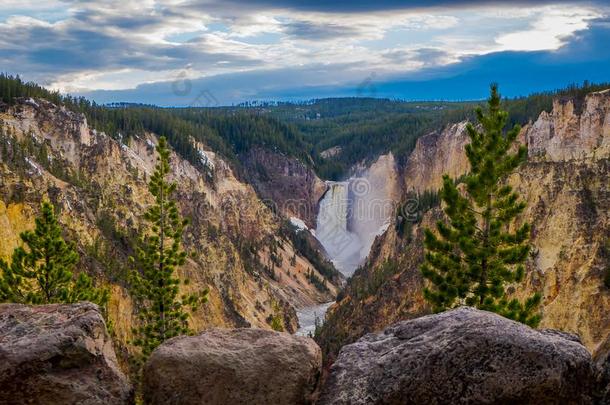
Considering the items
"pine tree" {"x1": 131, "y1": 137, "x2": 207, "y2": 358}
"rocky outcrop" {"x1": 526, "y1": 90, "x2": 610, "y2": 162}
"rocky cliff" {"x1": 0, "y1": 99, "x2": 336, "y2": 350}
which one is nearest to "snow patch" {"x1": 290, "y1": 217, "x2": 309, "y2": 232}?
"rocky cliff" {"x1": 0, "y1": 99, "x2": 336, "y2": 350}

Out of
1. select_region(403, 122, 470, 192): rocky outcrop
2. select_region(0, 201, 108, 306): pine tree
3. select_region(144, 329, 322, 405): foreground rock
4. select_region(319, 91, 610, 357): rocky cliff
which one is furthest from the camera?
select_region(403, 122, 470, 192): rocky outcrop

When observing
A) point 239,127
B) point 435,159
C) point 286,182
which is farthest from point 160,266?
point 239,127

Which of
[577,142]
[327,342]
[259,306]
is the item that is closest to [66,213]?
[327,342]

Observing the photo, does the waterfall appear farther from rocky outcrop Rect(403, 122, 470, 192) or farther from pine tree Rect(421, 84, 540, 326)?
pine tree Rect(421, 84, 540, 326)

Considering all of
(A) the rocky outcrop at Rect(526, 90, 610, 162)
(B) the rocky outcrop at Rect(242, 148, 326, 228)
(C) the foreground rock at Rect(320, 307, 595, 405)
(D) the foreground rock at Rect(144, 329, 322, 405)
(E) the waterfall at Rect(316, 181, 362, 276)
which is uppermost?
(A) the rocky outcrop at Rect(526, 90, 610, 162)

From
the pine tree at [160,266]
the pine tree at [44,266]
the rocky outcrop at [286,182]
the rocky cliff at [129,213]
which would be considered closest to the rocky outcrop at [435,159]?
the rocky outcrop at [286,182]

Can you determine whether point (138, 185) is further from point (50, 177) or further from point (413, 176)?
point (413, 176)
